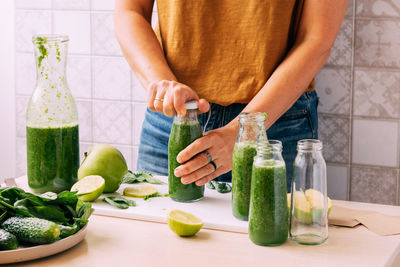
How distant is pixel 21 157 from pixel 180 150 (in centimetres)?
150

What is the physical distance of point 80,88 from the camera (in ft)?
7.89

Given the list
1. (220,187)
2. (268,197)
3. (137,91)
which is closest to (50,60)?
(220,187)

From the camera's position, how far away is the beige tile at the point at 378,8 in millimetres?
1900

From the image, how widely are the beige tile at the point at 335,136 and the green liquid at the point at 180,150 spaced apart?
0.86 metres

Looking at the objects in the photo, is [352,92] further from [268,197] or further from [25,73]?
[25,73]

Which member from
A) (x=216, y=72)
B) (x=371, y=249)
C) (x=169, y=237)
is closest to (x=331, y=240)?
(x=371, y=249)

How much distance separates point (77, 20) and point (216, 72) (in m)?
0.98

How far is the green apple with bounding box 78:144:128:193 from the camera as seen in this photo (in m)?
1.34

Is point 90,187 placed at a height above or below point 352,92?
below

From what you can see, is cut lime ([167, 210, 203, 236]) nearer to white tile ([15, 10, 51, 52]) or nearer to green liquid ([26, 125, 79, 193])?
green liquid ([26, 125, 79, 193])

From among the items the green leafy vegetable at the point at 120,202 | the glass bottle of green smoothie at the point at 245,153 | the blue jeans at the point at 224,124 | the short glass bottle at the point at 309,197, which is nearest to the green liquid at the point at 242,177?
the glass bottle of green smoothie at the point at 245,153

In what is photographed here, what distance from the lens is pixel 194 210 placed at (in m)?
1.24

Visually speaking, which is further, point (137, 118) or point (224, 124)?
point (137, 118)

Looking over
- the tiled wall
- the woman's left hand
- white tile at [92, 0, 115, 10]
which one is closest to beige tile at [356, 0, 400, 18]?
the tiled wall
